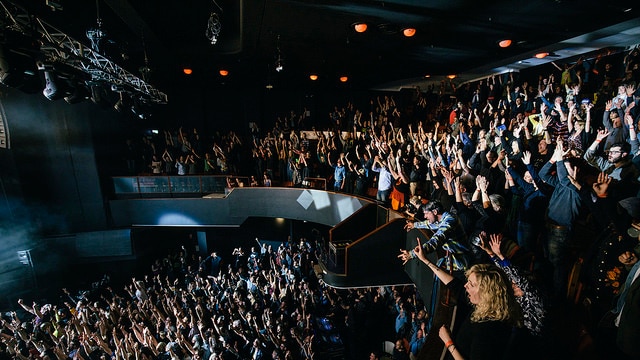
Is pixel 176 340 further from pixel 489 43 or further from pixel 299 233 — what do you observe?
pixel 489 43

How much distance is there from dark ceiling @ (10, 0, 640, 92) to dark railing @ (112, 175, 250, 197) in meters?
3.44

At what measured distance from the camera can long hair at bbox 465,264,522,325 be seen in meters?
1.39

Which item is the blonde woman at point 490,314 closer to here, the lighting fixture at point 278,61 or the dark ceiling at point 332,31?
the dark ceiling at point 332,31

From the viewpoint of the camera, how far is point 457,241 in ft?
9.46

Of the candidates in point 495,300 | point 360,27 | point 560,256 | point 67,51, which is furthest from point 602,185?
point 67,51

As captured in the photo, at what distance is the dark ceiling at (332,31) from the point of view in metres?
5.09

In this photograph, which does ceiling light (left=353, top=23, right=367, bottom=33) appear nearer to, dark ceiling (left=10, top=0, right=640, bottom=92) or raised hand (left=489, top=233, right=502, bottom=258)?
dark ceiling (left=10, top=0, right=640, bottom=92)

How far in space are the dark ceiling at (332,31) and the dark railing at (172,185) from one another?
3.44 m

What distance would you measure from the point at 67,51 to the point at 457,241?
6303mm

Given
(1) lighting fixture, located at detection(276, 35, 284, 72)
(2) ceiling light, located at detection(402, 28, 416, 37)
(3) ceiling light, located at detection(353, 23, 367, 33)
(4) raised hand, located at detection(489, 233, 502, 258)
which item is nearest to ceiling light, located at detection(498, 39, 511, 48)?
(2) ceiling light, located at detection(402, 28, 416, 37)

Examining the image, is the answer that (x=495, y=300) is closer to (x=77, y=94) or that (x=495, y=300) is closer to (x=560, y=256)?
(x=560, y=256)

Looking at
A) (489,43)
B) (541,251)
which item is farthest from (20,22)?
(489,43)

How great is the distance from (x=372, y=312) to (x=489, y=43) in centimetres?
672

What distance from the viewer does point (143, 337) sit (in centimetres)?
548
